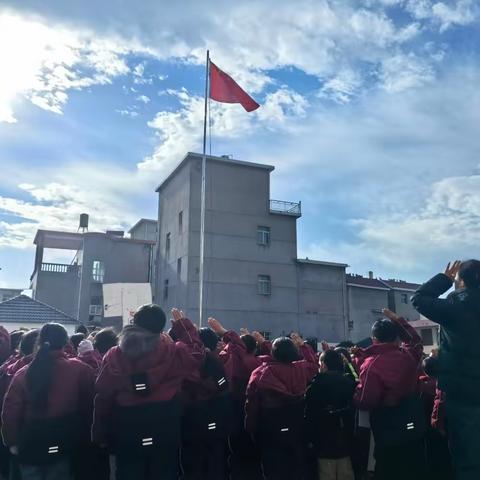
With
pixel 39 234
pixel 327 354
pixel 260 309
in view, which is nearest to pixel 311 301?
pixel 260 309

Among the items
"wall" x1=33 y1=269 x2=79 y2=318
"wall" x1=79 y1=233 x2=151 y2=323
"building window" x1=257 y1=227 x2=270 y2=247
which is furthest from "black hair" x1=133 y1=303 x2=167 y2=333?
"wall" x1=33 y1=269 x2=79 y2=318

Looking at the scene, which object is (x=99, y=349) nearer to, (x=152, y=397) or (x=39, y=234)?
(x=152, y=397)

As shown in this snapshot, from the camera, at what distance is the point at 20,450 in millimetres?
3994

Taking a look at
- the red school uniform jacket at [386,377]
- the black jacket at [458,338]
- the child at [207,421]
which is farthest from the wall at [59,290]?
the black jacket at [458,338]

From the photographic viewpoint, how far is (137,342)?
403 cm

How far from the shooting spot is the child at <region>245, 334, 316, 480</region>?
16.8 ft

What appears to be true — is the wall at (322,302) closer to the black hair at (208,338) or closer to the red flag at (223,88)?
the red flag at (223,88)

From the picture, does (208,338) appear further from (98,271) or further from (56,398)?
(98,271)

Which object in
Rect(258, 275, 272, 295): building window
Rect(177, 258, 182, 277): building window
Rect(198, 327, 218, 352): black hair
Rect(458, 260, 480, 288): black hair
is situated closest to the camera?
Rect(458, 260, 480, 288): black hair

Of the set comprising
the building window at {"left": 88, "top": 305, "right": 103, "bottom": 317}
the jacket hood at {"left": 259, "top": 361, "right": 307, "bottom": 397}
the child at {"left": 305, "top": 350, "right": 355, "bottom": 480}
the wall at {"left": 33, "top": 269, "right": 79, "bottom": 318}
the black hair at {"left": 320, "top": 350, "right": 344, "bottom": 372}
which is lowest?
the child at {"left": 305, "top": 350, "right": 355, "bottom": 480}

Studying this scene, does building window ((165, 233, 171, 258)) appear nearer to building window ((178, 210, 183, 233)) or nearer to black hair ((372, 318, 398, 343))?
building window ((178, 210, 183, 233))

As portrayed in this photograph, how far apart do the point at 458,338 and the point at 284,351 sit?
1.84 metres

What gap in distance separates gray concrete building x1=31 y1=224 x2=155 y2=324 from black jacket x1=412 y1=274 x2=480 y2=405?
1284 inches

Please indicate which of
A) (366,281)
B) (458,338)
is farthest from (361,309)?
(458,338)
